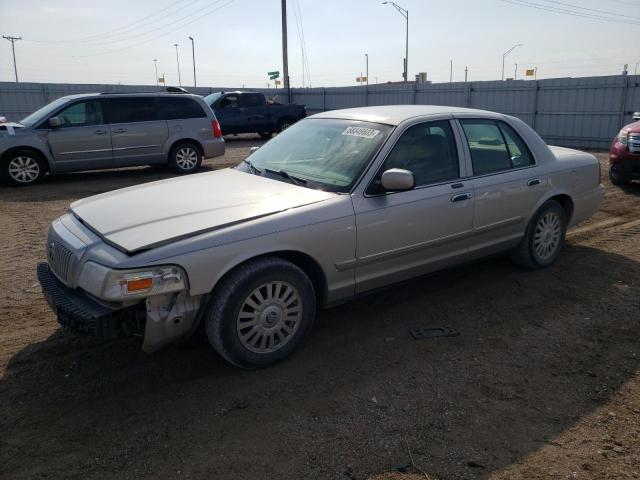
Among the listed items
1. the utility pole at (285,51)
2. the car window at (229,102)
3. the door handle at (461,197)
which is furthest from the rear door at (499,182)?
the utility pole at (285,51)

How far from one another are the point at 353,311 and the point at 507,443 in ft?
6.41

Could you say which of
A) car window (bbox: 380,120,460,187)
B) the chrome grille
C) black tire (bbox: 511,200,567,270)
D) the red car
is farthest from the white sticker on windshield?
the red car

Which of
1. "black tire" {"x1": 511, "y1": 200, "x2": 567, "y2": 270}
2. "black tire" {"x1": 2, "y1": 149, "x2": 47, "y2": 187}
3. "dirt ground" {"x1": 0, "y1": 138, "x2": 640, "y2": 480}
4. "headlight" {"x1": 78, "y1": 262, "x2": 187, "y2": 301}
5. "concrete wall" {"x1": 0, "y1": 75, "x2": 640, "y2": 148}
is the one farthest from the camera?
"concrete wall" {"x1": 0, "y1": 75, "x2": 640, "y2": 148}

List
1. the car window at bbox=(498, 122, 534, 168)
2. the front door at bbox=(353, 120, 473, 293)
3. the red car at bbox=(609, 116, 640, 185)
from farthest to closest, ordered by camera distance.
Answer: the red car at bbox=(609, 116, 640, 185), the car window at bbox=(498, 122, 534, 168), the front door at bbox=(353, 120, 473, 293)

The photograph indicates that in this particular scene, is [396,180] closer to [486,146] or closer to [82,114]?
[486,146]

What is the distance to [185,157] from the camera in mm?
12359

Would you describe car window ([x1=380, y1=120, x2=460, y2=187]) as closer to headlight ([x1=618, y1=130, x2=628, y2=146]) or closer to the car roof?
the car roof

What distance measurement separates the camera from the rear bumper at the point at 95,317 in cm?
313

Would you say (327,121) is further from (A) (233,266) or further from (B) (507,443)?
(B) (507,443)

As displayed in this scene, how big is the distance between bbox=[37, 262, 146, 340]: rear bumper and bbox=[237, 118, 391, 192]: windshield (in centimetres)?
162

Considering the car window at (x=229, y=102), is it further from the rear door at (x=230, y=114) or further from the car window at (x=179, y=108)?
the car window at (x=179, y=108)

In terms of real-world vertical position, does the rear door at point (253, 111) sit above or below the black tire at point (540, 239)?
above

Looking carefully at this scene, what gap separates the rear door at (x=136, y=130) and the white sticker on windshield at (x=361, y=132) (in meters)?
8.09

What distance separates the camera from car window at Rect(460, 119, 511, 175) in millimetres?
4797
